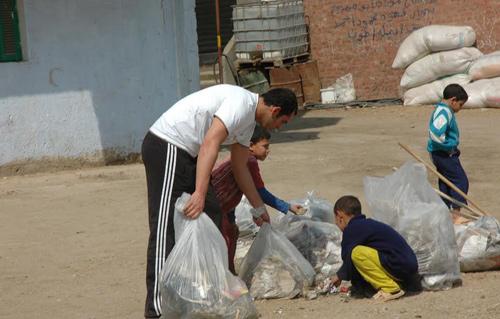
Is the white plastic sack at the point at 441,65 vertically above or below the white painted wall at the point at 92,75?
below

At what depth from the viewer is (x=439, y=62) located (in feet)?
51.2

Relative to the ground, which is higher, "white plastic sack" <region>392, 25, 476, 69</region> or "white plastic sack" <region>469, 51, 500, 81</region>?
"white plastic sack" <region>392, 25, 476, 69</region>

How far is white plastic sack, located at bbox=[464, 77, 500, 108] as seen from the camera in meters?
14.6

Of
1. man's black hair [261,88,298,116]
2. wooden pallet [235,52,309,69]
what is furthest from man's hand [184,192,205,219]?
wooden pallet [235,52,309,69]

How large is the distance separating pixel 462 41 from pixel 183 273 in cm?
1160

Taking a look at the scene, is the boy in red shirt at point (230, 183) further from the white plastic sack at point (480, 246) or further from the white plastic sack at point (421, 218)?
the white plastic sack at point (480, 246)

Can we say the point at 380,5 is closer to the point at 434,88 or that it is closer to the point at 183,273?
the point at 434,88

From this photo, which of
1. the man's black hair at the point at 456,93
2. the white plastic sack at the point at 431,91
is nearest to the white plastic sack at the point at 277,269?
the man's black hair at the point at 456,93

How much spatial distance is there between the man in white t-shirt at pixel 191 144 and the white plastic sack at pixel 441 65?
10.8 metres

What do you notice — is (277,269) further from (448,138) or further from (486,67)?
(486,67)

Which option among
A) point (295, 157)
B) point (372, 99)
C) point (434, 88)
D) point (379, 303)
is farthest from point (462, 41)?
point (379, 303)

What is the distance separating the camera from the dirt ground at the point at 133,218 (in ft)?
18.5

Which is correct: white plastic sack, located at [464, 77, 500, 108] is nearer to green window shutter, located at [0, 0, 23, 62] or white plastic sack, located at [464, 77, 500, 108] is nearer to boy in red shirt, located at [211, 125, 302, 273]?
green window shutter, located at [0, 0, 23, 62]

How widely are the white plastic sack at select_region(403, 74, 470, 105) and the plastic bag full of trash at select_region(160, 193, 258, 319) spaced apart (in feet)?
35.7
